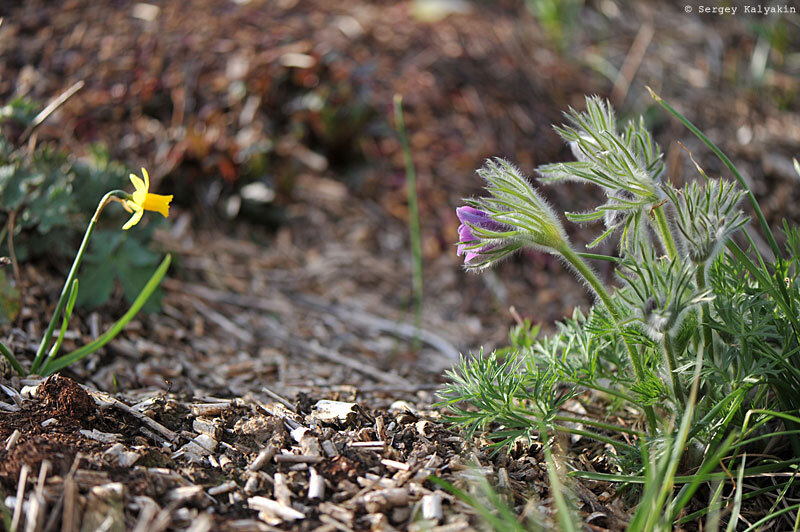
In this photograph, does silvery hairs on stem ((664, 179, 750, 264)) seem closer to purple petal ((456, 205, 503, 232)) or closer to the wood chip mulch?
purple petal ((456, 205, 503, 232))

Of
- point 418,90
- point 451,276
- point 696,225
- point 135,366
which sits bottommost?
point 451,276

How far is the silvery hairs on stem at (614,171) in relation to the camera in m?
1.43

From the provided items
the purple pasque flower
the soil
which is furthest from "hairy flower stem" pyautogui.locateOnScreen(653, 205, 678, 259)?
the soil

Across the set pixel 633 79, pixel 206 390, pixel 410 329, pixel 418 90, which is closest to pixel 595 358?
pixel 206 390

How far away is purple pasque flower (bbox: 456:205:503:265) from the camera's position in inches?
56.9

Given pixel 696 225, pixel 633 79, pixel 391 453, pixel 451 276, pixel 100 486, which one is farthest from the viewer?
pixel 633 79

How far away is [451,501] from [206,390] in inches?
37.7

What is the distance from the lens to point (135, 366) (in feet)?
6.98

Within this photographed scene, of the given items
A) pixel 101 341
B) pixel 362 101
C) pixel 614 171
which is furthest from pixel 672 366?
pixel 362 101

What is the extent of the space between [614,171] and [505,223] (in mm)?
257

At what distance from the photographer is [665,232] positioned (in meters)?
1.47

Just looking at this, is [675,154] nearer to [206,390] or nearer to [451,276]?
[451,276]

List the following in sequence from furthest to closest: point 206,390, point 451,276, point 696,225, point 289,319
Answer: point 451,276 → point 289,319 → point 206,390 → point 696,225

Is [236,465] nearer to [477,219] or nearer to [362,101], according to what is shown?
[477,219]
